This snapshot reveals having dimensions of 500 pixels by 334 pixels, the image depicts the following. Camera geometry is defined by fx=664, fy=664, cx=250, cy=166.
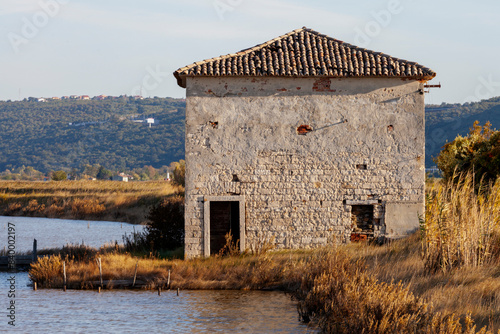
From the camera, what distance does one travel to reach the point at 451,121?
59.0 metres

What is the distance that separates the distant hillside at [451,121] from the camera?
182ft

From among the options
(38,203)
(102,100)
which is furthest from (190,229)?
(102,100)

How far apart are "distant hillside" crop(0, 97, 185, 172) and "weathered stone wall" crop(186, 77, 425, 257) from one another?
228 feet

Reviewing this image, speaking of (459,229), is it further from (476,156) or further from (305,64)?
(476,156)

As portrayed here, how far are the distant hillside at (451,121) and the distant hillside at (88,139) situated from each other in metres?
37.0

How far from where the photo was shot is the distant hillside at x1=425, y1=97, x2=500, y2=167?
55531 millimetres

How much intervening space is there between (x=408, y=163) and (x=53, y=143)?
83799 mm

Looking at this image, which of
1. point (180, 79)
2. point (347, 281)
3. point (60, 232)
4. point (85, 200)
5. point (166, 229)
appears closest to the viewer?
point (347, 281)

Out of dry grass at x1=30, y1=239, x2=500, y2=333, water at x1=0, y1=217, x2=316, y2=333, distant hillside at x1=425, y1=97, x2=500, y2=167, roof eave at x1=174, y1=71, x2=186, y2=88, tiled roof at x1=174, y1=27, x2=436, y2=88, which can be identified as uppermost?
distant hillside at x1=425, y1=97, x2=500, y2=167

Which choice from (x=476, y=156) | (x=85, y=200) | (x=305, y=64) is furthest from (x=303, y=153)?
(x=85, y=200)

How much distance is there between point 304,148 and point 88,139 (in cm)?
8154

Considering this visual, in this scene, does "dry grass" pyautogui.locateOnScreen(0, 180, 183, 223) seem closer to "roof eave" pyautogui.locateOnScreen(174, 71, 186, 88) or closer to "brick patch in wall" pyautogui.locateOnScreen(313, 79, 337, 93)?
→ "roof eave" pyautogui.locateOnScreen(174, 71, 186, 88)

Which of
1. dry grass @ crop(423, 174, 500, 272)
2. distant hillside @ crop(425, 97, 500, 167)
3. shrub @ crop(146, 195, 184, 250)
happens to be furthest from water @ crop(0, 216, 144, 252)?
distant hillside @ crop(425, 97, 500, 167)

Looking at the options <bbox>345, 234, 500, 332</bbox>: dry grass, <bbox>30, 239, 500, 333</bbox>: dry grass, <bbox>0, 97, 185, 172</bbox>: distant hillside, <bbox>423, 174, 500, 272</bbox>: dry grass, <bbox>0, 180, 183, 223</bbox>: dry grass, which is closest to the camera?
<bbox>30, 239, 500, 333</bbox>: dry grass
